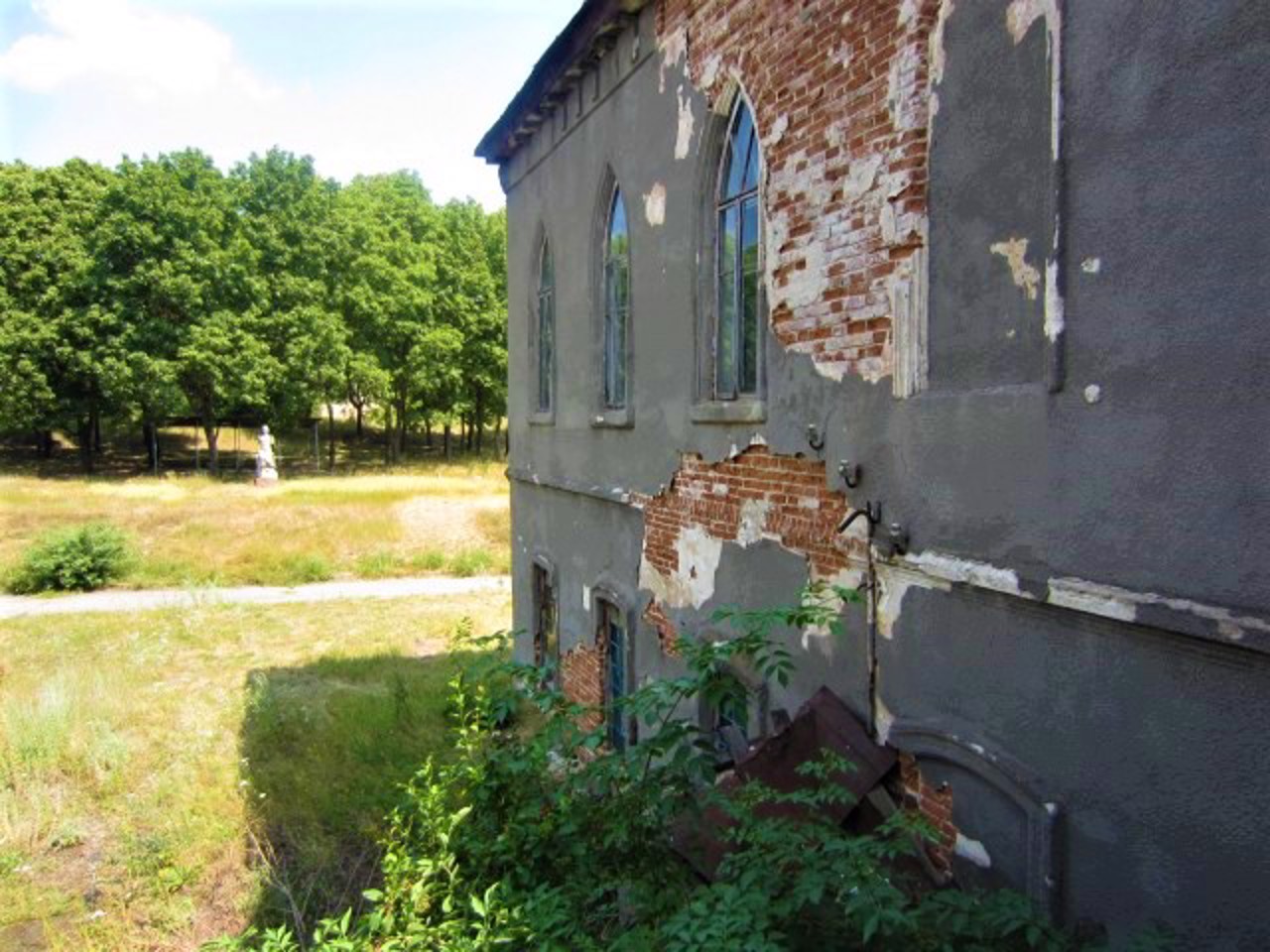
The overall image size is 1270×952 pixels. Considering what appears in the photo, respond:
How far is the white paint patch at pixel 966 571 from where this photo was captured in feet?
12.6

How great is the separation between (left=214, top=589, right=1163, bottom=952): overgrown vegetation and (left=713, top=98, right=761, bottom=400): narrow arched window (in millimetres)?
1900

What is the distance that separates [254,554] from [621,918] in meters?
22.6

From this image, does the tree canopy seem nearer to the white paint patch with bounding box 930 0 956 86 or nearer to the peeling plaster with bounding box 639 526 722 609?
the peeling plaster with bounding box 639 526 722 609

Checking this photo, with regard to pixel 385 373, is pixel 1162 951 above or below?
below

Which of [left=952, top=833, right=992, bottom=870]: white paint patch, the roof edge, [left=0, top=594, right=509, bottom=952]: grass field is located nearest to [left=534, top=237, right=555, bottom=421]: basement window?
the roof edge

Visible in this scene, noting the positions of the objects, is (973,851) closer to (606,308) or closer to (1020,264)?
(1020,264)

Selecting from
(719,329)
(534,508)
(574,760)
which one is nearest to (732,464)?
(719,329)

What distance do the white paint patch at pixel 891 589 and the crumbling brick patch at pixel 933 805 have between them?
0.66 meters

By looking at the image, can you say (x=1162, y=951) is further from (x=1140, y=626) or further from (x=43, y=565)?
(x=43, y=565)

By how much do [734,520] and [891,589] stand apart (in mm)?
1760

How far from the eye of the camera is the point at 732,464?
6277 millimetres

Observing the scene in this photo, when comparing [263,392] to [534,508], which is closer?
[534,508]

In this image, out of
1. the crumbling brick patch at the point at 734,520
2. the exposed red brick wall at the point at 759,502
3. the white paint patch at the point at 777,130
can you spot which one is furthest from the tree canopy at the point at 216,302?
the white paint patch at the point at 777,130

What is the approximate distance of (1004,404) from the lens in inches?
153
